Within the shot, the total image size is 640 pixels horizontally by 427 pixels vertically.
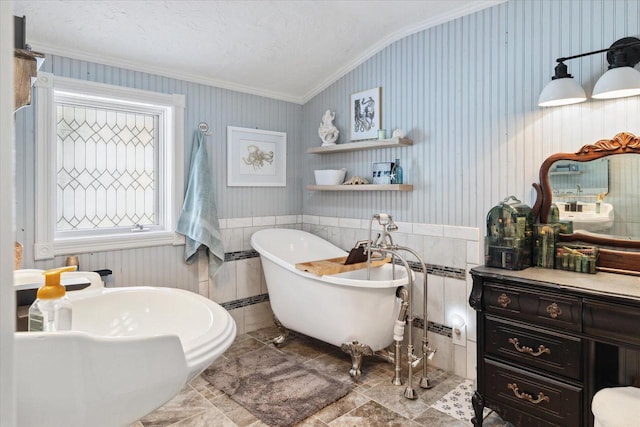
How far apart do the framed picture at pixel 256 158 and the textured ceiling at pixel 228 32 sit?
0.47m

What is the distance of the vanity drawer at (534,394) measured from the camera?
1817 mm

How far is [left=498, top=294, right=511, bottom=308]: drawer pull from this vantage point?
2.01 m

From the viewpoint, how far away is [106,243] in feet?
9.43

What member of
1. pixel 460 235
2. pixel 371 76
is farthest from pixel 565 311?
pixel 371 76

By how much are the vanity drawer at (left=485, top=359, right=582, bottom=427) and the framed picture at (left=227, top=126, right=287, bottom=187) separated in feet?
8.17

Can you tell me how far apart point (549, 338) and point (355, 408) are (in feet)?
3.81

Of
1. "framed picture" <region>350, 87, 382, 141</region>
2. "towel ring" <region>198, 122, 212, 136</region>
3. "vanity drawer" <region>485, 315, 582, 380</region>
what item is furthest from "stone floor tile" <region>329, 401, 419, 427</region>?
"towel ring" <region>198, 122, 212, 136</region>

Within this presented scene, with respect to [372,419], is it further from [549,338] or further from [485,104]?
[485,104]

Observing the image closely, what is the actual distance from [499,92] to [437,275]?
1325mm

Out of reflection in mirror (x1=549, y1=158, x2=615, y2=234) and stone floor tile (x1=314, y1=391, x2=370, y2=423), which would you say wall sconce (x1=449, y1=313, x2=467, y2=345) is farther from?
reflection in mirror (x1=549, y1=158, x2=615, y2=234)

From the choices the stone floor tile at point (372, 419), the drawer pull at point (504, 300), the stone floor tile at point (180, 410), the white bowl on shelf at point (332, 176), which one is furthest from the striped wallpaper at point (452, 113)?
the stone floor tile at point (372, 419)

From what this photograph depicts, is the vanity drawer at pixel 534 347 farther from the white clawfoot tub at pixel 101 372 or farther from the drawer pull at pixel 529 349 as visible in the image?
the white clawfoot tub at pixel 101 372

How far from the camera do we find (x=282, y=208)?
13.1 feet

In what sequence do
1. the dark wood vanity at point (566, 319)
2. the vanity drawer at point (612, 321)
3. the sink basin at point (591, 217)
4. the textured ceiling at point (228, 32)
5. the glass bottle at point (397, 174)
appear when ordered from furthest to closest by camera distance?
1. the glass bottle at point (397, 174)
2. the textured ceiling at point (228, 32)
3. the sink basin at point (591, 217)
4. the dark wood vanity at point (566, 319)
5. the vanity drawer at point (612, 321)
